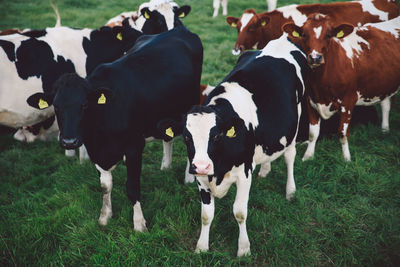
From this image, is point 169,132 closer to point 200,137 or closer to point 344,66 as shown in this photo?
point 200,137

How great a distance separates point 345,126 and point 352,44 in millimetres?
1149

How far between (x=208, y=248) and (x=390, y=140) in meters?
3.34

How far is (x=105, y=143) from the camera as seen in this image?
3.19 meters

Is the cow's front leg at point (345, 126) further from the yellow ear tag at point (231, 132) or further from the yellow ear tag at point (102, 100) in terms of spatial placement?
the yellow ear tag at point (102, 100)

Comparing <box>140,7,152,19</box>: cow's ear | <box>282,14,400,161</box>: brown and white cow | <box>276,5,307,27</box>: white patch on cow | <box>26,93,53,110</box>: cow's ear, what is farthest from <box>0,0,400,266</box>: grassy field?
<box>276,5,307,27</box>: white patch on cow

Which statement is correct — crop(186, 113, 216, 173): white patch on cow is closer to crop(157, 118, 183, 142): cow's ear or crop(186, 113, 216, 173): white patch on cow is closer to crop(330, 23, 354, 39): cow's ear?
crop(157, 118, 183, 142): cow's ear

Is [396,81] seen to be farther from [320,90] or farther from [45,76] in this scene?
[45,76]

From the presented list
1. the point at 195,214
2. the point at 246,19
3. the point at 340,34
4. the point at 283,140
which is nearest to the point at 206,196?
the point at 195,214

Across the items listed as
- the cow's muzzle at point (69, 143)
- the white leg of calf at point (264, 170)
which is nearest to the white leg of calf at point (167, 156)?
the white leg of calf at point (264, 170)

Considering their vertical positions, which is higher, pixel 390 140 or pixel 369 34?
pixel 369 34

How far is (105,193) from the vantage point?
3.54 m

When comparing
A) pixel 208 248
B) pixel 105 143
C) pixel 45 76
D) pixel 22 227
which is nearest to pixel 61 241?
pixel 22 227

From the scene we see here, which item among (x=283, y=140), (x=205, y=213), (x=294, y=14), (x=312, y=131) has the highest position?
(x=294, y=14)

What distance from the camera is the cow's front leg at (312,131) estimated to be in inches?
183
